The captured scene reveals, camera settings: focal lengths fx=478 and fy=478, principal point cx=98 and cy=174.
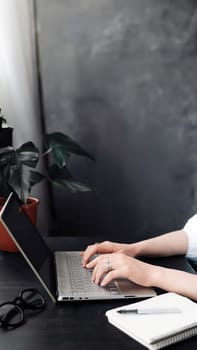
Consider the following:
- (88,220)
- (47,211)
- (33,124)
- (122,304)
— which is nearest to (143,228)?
(88,220)

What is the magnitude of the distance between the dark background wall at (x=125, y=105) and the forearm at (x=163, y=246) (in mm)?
591

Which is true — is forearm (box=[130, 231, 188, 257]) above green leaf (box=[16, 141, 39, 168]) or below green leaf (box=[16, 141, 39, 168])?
below

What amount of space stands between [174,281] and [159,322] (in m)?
0.19

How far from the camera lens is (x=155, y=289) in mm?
1214

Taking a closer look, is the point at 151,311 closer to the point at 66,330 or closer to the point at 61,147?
the point at 66,330

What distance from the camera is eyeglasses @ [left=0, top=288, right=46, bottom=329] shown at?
1062 mm

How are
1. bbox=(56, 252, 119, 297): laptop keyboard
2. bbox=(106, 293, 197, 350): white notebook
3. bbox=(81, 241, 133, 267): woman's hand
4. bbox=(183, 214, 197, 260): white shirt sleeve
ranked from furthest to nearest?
bbox=(183, 214, 197, 260): white shirt sleeve < bbox=(81, 241, 133, 267): woman's hand < bbox=(56, 252, 119, 297): laptop keyboard < bbox=(106, 293, 197, 350): white notebook

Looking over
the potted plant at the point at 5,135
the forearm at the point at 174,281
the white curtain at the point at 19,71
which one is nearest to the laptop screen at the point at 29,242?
the forearm at the point at 174,281

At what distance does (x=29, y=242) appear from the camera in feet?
4.12

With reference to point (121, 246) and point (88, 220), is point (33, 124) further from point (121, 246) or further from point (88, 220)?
point (121, 246)

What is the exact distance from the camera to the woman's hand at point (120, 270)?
1195 mm

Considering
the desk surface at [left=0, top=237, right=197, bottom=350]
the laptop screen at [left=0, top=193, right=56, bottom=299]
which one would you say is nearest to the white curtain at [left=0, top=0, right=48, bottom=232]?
the laptop screen at [left=0, top=193, right=56, bottom=299]

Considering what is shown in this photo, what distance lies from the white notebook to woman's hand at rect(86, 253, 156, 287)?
84 millimetres

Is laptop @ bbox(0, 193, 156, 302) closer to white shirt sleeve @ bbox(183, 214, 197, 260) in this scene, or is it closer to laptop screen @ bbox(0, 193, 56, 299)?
laptop screen @ bbox(0, 193, 56, 299)
